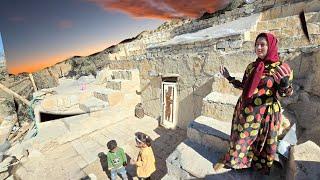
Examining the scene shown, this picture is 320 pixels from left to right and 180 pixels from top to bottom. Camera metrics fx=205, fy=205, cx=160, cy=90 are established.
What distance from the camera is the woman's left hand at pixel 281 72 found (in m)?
2.12

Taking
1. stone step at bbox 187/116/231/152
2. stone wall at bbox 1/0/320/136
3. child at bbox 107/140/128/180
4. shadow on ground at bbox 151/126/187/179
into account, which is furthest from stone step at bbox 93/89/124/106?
stone step at bbox 187/116/231/152

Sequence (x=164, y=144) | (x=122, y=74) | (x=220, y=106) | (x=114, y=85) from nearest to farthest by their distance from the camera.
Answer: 1. (x=220, y=106)
2. (x=164, y=144)
3. (x=114, y=85)
4. (x=122, y=74)

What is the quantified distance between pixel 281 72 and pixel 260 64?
0.25 metres

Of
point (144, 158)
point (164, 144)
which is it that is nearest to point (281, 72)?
point (144, 158)

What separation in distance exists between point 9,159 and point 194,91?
5.76m

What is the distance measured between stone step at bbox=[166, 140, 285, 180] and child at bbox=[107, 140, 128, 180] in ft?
4.82

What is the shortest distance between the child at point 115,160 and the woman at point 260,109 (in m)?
2.46

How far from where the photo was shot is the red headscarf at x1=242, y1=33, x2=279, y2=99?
7.22ft

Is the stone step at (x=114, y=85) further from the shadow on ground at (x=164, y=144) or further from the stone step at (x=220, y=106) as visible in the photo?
the stone step at (x=220, y=106)

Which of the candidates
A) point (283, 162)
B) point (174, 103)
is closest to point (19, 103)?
point (174, 103)

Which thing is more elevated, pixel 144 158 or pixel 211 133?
pixel 211 133

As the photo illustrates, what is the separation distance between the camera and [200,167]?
3.00m

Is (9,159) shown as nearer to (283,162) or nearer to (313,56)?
(283,162)

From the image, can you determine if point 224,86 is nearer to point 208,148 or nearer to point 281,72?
point 208,148
